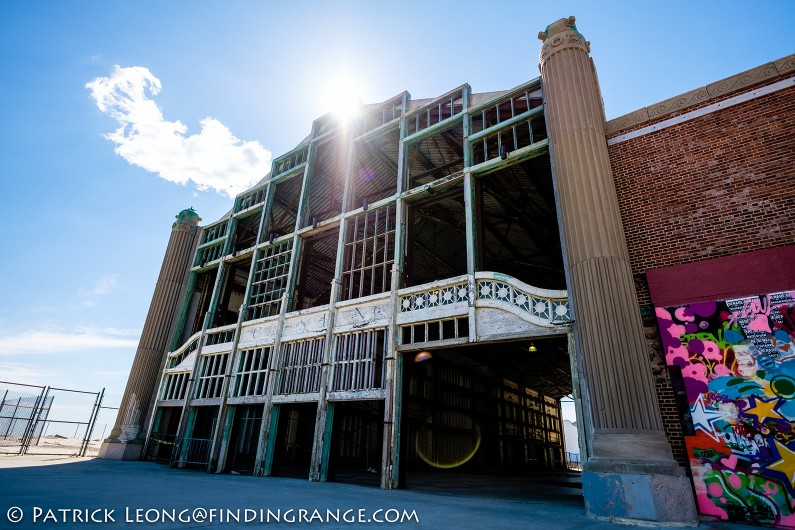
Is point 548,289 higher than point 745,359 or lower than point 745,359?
higher

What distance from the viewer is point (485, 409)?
84.0ft

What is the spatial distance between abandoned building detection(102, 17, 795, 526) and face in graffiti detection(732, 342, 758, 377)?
0.9 inches

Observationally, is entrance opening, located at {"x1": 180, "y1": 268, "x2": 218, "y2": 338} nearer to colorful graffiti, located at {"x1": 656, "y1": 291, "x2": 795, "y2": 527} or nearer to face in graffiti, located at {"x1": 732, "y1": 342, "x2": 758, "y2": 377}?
colorful graffiti, located at {"x1": 656, "y1": 291, "x2": 795, "y2": 527}

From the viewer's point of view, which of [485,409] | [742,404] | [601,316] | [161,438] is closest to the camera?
[742,404]

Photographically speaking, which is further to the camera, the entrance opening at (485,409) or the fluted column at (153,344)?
the entrance opening at (485,409)

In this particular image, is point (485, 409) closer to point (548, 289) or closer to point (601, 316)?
point (548, 289)

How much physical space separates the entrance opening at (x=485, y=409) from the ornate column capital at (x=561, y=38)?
10.8 m

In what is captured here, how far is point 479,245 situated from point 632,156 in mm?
3935

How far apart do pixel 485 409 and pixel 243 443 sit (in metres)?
15.0

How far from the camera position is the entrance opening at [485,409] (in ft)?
Result: 65.0

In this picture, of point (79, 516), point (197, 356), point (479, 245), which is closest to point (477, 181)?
point (479, 245)

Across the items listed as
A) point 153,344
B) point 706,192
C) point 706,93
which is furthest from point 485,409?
point 706,93

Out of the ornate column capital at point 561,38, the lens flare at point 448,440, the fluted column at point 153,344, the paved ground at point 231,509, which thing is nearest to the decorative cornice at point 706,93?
the ornate column capital at point 561,38

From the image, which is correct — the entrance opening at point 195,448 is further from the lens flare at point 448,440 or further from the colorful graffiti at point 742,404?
the colorful graffiti at point 742,404
